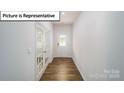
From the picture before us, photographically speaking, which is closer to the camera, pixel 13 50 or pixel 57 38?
pixel 13 50

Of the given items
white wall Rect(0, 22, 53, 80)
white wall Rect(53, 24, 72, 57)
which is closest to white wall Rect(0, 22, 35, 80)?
white wall Rect(0, 22, 53, 80)

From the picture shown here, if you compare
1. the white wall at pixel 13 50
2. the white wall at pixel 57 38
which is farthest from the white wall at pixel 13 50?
the white wall at pixel 57 38

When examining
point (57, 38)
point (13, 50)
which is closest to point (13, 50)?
point (13, 50)

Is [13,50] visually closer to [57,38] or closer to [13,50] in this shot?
[13,50]

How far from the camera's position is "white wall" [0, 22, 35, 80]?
1163 mm

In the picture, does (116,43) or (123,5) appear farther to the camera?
(116,43)

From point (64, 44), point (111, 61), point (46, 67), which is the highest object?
point (64, 44)

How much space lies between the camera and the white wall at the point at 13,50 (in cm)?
116

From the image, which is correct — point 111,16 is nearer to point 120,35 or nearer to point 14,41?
point 120,35

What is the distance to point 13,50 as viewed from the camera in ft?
4.24

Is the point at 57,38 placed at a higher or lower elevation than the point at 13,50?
higher
